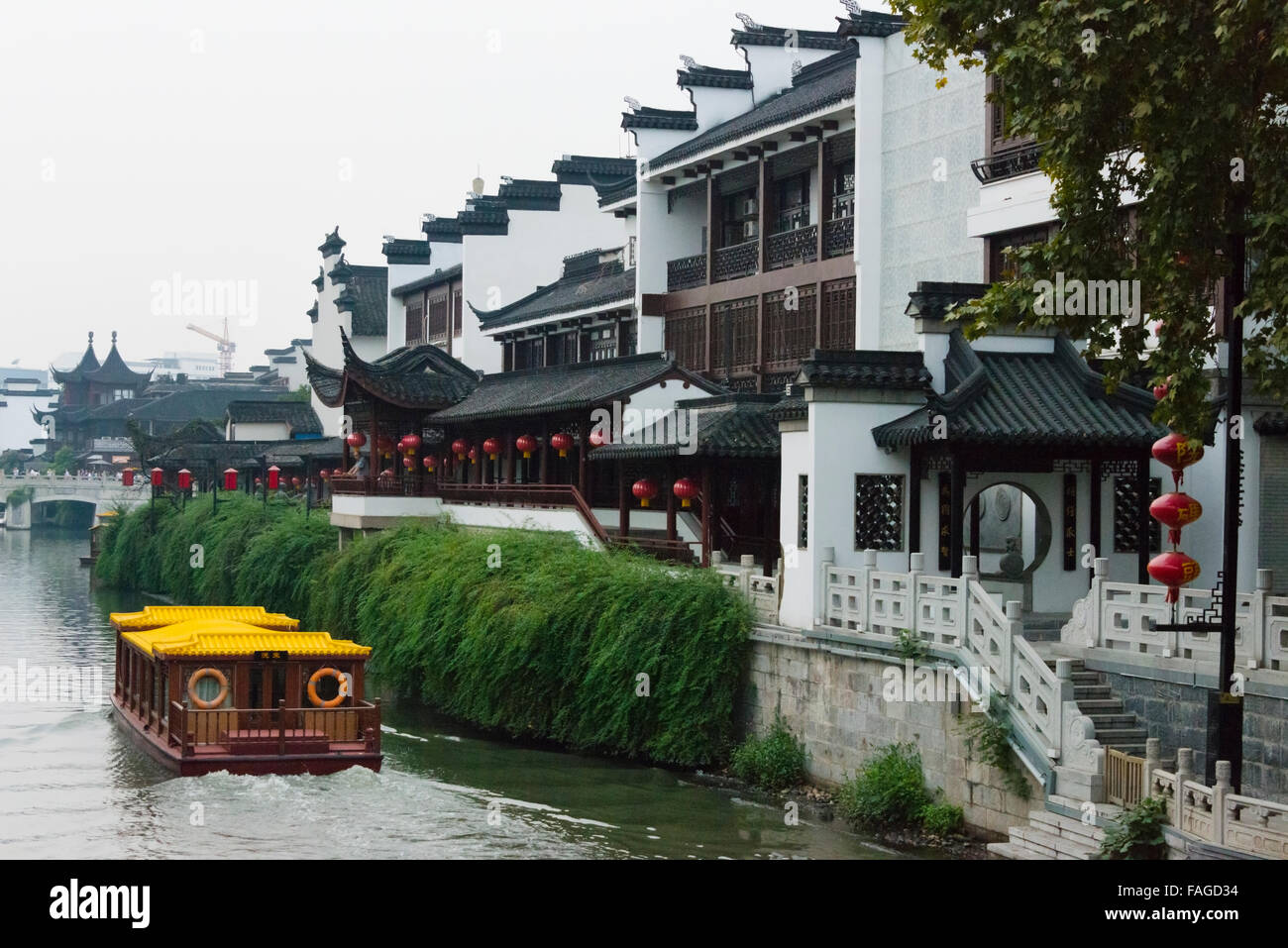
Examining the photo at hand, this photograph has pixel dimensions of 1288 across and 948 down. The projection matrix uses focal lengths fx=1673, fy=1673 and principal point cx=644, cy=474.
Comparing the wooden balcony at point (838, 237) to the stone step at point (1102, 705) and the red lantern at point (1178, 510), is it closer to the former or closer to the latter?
the stone step at point (1102, 705)

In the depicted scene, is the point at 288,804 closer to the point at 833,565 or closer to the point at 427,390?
the point at 833,565

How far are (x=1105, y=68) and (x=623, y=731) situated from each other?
1148cm

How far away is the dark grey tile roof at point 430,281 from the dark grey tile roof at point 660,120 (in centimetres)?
1384

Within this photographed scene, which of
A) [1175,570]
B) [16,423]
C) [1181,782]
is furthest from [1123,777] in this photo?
[16,423]

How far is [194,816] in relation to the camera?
60.1ft

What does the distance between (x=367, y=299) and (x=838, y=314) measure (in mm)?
32954

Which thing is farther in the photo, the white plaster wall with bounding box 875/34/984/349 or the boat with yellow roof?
the white plaster wall with bounding box 875/34/984/349

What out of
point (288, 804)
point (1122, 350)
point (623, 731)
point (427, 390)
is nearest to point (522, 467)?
point (427, 390)

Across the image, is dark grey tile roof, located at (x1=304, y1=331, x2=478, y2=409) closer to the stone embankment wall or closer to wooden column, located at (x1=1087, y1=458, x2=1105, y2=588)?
the stone embankment wall

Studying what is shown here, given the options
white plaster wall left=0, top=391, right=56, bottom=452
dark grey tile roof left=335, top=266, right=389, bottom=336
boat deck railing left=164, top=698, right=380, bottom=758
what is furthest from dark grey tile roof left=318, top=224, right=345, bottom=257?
white plaster wall left=0, top=391, right=56, bottom=452

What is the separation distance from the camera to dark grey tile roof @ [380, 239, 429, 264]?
2132 inches

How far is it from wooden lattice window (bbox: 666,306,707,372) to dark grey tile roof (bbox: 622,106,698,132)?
4.01m

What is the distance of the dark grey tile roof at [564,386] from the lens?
1181 inches

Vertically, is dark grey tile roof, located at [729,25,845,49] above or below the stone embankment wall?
above
